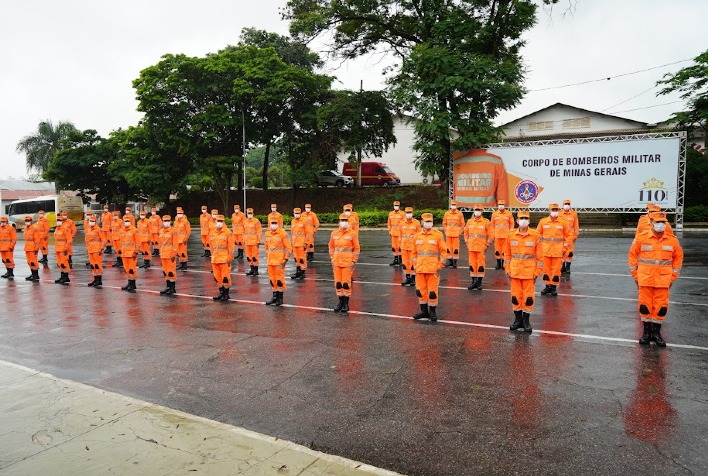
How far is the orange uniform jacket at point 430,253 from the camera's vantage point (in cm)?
877

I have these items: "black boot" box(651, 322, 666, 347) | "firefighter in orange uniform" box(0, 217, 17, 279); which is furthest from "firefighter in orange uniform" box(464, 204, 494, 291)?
"firefighter in orange uniform" box(0, 217, 17, 279)

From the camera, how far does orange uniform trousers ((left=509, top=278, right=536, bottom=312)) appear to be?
26.2 ft

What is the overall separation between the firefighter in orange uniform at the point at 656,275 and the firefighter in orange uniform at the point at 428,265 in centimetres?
306

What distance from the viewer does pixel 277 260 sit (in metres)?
10.6

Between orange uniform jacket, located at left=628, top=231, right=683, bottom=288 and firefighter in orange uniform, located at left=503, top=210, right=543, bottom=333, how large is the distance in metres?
→ 1.50

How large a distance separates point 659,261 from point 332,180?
113ft

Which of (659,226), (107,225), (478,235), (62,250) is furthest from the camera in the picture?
(107,225)

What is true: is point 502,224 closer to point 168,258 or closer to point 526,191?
point 168,258

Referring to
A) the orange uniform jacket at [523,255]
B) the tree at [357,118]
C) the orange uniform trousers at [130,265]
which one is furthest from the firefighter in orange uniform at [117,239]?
the tree at [357,118]

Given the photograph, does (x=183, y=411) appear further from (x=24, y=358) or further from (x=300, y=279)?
(x=300, y=279)

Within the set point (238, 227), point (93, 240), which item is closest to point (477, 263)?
point (238, 227)

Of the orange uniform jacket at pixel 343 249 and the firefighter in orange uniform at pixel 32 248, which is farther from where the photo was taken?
the firefighter in orange uniform at pixel 32 248

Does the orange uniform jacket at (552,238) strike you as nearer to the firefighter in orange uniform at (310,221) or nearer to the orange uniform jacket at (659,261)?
the orange uniform jacket at (659,261)

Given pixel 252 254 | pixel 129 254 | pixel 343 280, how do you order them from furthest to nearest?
pixel 252 254 → pixel 129 254 → pixel 343 280
